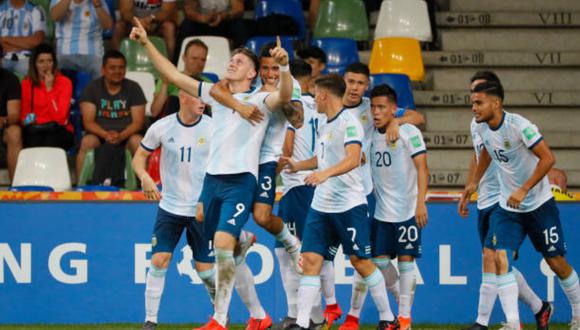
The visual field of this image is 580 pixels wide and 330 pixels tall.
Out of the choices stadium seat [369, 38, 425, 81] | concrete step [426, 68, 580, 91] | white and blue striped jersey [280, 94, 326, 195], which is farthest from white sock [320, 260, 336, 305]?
concrete step [426, 68, 580, 91]

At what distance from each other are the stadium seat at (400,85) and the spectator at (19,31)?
→ 416cm

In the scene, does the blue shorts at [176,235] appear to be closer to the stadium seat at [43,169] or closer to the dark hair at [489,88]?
the dark hair at [489,88]

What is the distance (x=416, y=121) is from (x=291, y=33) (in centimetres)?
472

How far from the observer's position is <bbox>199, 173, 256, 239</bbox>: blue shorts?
31.3 feet

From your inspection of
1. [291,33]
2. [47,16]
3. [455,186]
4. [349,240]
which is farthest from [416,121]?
[47,16]

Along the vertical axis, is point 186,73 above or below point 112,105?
above

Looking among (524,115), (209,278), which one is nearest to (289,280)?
(209,278)

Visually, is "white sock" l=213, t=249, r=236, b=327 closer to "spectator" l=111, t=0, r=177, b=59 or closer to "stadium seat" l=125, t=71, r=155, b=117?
"stadium seat" l=125, t=71, r=155, b=117

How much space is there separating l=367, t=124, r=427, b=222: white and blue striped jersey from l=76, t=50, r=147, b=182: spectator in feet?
12.3

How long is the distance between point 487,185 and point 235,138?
2.49 meters

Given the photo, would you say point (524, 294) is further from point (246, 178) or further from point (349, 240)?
point (246, 178)

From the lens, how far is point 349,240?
10070mm

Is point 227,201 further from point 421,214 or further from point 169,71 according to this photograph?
point 421,214

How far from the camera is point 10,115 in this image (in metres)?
14.4
